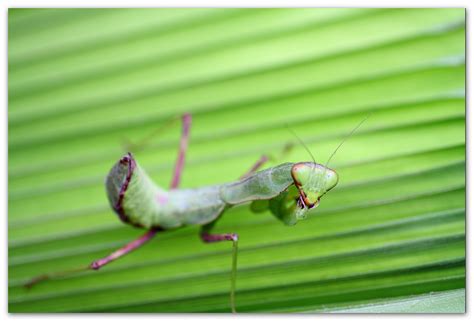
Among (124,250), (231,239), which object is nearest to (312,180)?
(231,239)

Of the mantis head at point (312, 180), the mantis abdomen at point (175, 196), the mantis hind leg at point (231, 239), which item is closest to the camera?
the mantis head at point (312, 180)

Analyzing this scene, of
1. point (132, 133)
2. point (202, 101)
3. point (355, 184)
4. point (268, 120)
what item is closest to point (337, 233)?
point (355, 184)

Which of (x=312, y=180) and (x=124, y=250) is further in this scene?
(x=124, y=250)

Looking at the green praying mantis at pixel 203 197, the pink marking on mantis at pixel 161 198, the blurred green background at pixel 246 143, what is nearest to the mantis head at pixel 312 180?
the green praying mantis at pixel 203 197

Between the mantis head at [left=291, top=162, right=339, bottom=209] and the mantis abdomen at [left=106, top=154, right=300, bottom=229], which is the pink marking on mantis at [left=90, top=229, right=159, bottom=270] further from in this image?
the mantis head at [left=291, top=162, right=339, bottom=209]

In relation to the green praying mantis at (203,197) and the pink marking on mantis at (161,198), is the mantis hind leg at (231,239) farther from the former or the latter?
the pink marking on mantis at (161,198)

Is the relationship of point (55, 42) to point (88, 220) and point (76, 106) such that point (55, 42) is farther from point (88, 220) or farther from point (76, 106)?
point (88, 220)

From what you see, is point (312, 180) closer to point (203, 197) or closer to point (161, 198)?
point (203, 197)
